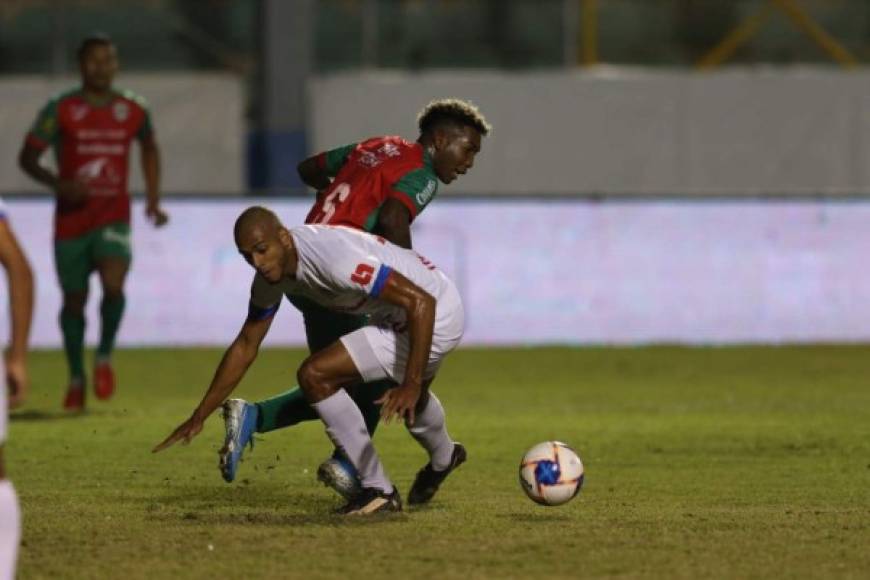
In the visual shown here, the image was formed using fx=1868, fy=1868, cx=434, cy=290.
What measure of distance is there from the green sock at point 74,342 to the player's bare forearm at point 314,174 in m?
4.08

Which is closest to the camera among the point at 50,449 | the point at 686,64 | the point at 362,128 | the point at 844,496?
the point at 844,496

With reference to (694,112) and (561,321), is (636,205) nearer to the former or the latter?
(561,321)

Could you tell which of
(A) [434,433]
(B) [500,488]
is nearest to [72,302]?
(B) [500,488]

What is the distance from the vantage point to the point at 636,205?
715 inches

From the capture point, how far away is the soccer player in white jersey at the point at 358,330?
23.7 ft

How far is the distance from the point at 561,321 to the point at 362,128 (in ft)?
16.1

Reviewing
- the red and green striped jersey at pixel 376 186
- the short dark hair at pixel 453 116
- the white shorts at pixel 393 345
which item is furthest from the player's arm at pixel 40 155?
the white shorts at pixel 393 345

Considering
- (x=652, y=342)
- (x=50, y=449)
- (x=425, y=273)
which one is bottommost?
(x=652, y=342)

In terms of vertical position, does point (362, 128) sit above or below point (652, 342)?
above

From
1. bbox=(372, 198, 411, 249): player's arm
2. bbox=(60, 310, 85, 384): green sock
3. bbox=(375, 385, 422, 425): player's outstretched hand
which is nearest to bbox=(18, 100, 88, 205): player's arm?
bbox=(60, 310, 85, 384): green sock

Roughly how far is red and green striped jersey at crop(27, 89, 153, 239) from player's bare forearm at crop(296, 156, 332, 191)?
4117mm

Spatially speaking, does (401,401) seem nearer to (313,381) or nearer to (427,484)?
(313,381)

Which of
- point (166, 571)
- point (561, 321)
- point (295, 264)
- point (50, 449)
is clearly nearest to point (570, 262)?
point (561, 321)

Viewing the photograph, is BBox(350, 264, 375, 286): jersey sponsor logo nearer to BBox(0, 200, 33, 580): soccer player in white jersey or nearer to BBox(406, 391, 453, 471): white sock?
BBox(406, 391, 453, 471): white sock
